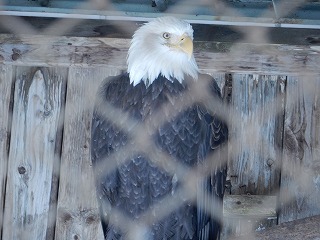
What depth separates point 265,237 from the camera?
2.63 meters

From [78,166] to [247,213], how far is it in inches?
27.4

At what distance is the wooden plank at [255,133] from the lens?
325 cm

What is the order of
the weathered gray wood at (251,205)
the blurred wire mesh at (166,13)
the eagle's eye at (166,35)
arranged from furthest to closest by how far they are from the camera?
1. the weathered gray wood at (251,205)
2. the eagle's eye at (166,35)
3. the blurred wire mesh at (166,13)

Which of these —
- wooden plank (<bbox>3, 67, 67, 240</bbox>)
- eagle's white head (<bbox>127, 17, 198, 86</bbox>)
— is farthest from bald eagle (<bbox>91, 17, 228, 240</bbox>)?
wooden plank (<bbox>3, 67, 67, 240</bbox>)

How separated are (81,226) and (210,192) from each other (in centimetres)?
58

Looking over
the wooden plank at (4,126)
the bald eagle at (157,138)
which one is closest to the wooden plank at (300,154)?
the bald eagle at (157,138)

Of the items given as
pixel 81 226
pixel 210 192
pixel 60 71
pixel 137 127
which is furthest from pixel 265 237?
pixel 60 71

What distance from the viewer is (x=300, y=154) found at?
325 centimetres

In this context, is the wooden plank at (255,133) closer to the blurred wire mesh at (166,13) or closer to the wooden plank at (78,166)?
the blurred wire mesh at (166,13)

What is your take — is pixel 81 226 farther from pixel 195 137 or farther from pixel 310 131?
pixel 310 131

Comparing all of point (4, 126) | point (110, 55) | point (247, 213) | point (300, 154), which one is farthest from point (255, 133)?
point (4, 126)

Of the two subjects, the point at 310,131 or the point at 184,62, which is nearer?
the point at 184,62

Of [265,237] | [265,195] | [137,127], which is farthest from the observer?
[265,195]

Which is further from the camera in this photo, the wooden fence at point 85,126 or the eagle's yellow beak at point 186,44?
the wooden fence at point 85,126
